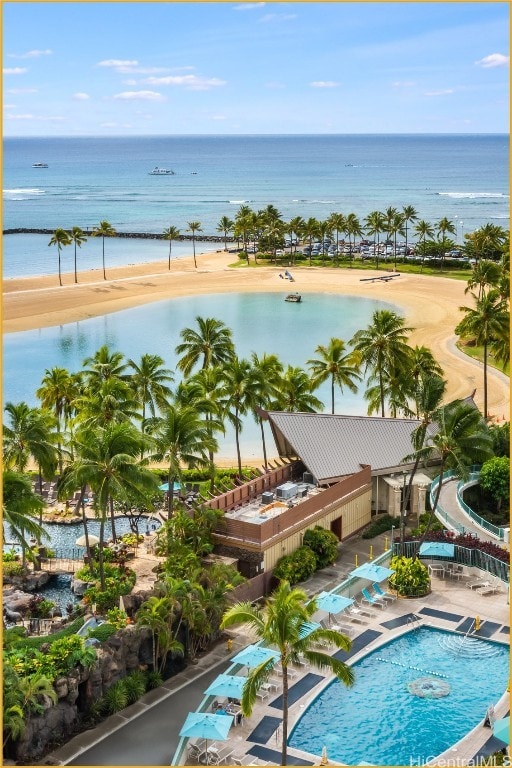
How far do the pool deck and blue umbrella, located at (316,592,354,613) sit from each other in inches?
42.7

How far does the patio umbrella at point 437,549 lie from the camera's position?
1388 inches

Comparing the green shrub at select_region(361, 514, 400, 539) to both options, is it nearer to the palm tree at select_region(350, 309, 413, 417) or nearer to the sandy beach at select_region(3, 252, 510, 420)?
the palm tree at select_region(350, 309, 413, 417)

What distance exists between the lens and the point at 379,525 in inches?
1603

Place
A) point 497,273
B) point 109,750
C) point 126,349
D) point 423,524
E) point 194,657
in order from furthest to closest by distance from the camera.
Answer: point 126,349 < point 497,273 < point 423,524 < point 194,657 < point 109,750

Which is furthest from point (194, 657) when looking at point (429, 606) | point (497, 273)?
point (497, 273)

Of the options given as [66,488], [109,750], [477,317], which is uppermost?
[477,317]

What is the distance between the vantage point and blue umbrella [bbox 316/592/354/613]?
30.6 meters

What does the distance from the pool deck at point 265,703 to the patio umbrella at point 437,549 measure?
1.07 meters

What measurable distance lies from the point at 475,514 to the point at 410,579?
649 centimetres

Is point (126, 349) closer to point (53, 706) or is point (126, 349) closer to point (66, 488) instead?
point (66, 488)

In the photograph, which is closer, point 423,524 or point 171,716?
point 171,716

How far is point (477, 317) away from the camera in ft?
167

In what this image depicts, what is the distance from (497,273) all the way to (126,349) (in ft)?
110

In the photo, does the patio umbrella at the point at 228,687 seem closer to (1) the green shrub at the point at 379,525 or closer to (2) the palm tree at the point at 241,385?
(1) the green shrub at the point at 379,525
